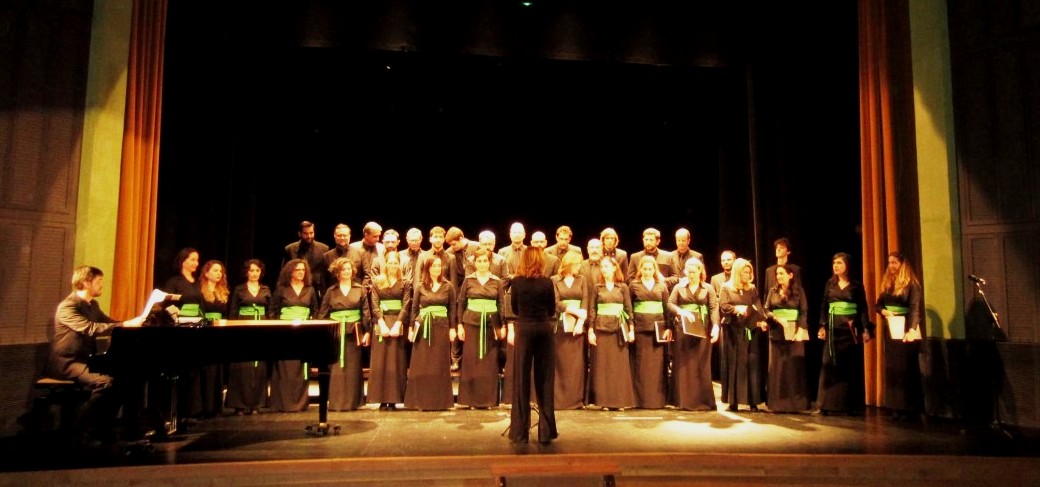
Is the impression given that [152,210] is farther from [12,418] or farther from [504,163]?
[504,163]

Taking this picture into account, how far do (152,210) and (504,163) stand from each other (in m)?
4.83

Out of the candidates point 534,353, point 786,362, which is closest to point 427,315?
point 534,353

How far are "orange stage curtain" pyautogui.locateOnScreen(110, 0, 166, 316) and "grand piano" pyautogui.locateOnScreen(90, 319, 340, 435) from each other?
6.38 ft

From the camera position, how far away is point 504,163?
1031cm

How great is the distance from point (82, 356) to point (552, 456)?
149 inches

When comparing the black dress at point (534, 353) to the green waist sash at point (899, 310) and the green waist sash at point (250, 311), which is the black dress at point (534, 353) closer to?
the green waist sash at point (250, 311)

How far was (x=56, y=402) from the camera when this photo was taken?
555 cm

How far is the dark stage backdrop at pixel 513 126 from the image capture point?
325 inches

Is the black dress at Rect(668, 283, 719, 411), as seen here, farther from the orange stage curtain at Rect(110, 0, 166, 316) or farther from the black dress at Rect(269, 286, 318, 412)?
the orange stage curtain at Rect(110, 0, 166, 316)

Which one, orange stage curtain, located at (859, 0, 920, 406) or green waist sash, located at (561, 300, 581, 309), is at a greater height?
orange stage curtain, located at (859, 0, 920, 406)

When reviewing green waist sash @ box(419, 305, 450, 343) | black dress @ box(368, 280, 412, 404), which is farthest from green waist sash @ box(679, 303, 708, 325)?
black dress @ box(368, 280, 412, 404)

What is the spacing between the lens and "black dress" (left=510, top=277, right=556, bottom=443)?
17.2ft

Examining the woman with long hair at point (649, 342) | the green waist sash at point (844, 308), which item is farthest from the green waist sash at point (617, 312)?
the green waist sash at point (844, 308)

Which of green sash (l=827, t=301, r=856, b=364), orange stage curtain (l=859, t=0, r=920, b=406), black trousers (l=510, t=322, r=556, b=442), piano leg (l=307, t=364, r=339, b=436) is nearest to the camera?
black trousers (l=510, t=322, r=556, b=442)
